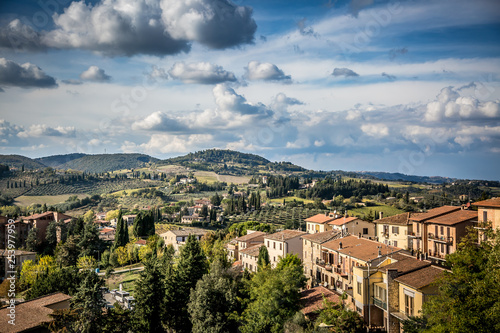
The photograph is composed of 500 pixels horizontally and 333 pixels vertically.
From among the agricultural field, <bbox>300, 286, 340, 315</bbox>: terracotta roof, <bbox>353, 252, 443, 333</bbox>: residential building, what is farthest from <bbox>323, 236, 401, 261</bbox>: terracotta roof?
the agricultural field

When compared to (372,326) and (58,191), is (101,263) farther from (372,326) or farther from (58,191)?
(58,191)

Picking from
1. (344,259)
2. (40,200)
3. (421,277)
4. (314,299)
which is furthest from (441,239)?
(40,200)

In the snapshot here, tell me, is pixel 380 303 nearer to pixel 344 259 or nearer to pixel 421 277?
pixel 421 277

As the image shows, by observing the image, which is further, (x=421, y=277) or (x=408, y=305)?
(x=421, y=277)

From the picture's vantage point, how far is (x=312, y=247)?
41750 mm

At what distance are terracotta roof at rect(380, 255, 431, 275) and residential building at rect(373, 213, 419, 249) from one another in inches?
550

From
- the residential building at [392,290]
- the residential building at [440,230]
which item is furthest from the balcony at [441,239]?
the residential building at [392,290]

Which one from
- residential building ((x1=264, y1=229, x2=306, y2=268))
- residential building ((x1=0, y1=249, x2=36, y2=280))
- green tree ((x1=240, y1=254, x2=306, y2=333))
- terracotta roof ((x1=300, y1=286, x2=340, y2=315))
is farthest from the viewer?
residential building ((x1=0, y1=249, x2=36, y2=280))

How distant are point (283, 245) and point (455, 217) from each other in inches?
738

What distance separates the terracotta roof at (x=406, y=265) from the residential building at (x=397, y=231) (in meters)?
14.0

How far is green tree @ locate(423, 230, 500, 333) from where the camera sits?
17.2 metres

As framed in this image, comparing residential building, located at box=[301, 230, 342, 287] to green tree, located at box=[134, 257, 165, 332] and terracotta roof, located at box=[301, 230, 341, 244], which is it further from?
green tree, located at box=[134, 257, 165, 332]

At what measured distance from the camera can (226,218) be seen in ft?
400

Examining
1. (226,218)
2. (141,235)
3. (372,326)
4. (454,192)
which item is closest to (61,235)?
(141,235)
